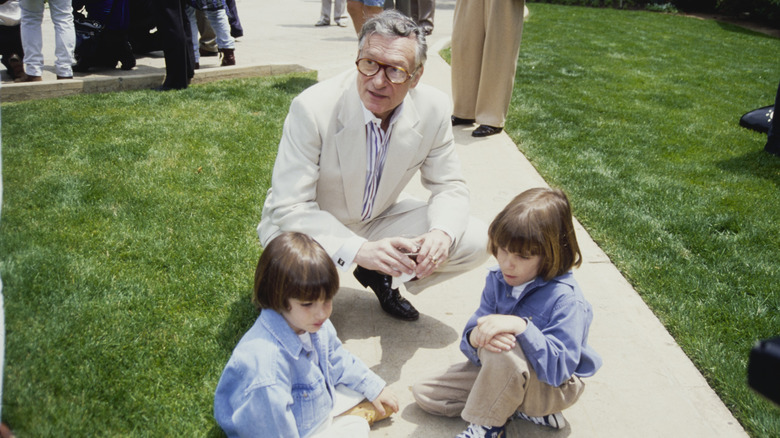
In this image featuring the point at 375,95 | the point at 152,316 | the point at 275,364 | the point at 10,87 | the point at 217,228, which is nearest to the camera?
the point at 275,364

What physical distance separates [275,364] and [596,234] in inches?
105

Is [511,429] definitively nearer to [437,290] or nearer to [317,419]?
[317,419]

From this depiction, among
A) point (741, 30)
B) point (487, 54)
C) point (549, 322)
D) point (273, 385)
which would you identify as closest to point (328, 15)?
point (487, 54)

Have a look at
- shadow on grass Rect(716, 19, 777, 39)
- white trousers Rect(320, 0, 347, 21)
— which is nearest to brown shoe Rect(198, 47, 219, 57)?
white trousers Rect(320, 0, 347, 21)

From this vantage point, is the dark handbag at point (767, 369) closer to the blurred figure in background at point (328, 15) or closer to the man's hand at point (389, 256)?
the man's hand at point (389, 256)

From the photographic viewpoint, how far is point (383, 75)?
2.62m

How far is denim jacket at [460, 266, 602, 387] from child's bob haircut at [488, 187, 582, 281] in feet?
0.25

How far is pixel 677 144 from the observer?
19.1ft

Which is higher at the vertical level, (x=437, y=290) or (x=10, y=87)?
(x=10, y=87)

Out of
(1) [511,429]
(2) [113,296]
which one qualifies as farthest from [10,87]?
(1) [511,429]

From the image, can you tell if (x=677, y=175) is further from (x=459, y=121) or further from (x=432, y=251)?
(x=432, y=251)

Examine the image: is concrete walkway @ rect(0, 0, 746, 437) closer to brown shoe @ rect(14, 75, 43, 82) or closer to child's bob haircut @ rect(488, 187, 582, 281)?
child's bob haircut @ rect(488, 187, 582, 281)

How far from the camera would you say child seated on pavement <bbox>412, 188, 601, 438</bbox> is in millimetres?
2127

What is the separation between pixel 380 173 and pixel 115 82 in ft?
14.8
